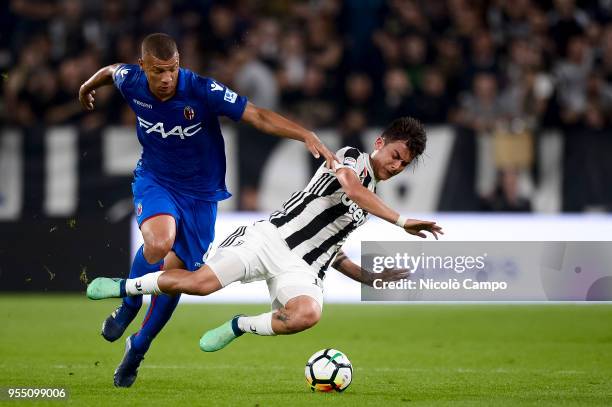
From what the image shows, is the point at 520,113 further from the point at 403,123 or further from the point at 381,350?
the point at 403,123

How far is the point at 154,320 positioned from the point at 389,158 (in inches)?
74.4

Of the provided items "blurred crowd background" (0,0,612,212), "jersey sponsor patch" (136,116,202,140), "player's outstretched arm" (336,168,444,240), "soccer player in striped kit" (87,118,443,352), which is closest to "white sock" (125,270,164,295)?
"soccer player in striped kit" (87,118,443,352)

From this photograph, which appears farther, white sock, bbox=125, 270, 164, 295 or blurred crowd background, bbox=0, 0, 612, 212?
blurred crowd background, bbox=0, 0, 612, 212

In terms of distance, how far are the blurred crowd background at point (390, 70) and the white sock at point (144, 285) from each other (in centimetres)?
662

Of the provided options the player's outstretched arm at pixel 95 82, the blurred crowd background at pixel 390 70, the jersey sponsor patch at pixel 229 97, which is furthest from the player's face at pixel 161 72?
the blurred crowd background at pixel 390 70

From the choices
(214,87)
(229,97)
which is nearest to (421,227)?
(229,97)

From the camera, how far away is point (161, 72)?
25.0 ft

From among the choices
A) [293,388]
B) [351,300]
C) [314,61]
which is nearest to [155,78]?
[293,388]

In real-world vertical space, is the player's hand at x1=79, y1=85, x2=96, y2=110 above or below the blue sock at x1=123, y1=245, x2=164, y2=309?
above

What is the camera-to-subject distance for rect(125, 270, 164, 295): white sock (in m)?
7.39

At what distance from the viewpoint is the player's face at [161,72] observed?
7.59 m

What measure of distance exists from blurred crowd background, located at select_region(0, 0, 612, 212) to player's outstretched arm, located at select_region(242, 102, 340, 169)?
6473mm

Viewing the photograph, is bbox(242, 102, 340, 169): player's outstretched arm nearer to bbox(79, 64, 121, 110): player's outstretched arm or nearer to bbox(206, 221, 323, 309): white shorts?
bbox(206, 221, 323, 309): white shorts

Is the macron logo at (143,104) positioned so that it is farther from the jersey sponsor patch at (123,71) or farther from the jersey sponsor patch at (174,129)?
the jersey sponsor patch at (123,71)
